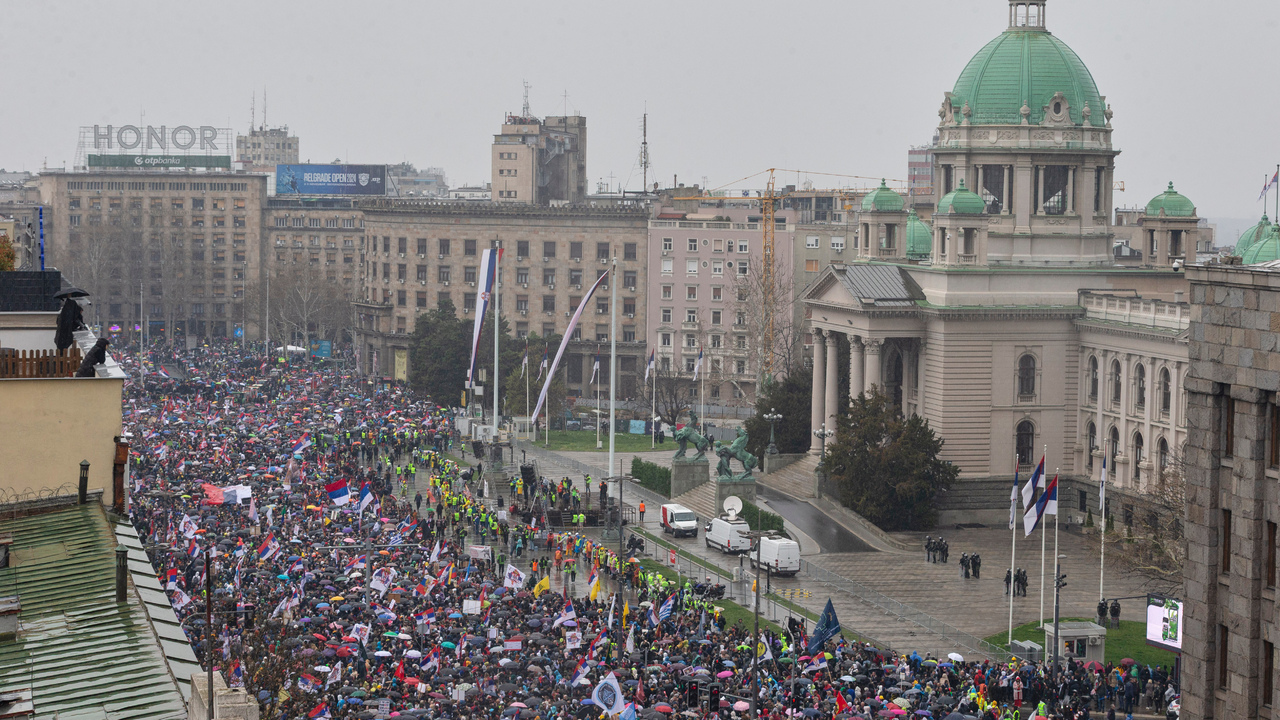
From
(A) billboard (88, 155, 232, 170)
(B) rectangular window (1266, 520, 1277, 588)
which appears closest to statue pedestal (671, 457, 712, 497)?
(B) rectangular window (1266, 520, 1277, 588)

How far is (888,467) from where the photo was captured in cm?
7756

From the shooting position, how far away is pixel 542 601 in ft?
179

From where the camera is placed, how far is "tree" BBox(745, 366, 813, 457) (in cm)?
9406

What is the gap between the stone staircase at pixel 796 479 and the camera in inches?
3376

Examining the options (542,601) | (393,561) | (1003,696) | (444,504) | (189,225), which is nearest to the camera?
(1003,696)

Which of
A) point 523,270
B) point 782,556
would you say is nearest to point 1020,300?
point 782,556

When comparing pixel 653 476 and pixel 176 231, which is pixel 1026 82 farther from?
pixel 176 231

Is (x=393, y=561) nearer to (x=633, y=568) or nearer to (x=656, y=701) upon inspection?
(x=633, y=568)

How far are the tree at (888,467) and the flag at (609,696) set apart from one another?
39559 mm

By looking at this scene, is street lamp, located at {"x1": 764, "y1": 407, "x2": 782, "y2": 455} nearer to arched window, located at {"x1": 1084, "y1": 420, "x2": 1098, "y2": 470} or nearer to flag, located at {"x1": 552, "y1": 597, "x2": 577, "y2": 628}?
arched window, located at {"x1": 1084, "y1": 420, "x2": 1098, "y2": 470}

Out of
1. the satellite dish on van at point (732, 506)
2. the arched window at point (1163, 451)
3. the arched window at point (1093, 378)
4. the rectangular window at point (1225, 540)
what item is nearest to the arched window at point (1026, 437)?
the arched window at point (1093, 378)

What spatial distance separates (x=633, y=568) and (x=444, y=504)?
1494 cm

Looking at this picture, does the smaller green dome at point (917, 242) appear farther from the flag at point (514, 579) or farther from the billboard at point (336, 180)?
the billboard at point (336, 180)

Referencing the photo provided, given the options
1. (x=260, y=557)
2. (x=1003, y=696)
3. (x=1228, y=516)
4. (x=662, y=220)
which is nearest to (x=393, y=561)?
(x=260, y=557)
